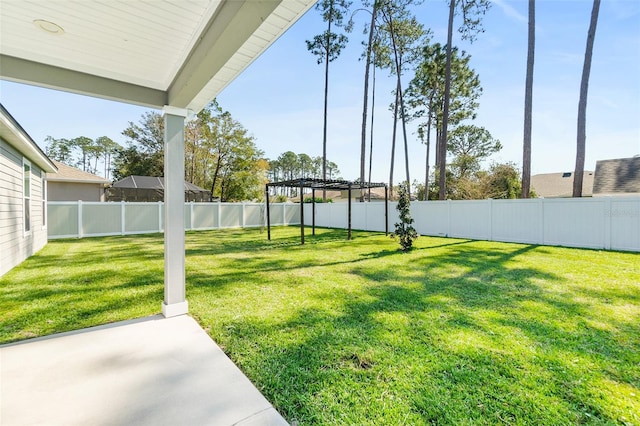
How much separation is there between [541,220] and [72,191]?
20769mm

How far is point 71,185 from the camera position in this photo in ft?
48.4

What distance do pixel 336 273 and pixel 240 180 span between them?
1670 cm

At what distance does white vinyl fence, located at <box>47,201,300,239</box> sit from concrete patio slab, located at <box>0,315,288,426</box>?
7.65 meters

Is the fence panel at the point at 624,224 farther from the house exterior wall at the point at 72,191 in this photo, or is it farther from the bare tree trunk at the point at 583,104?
the house exterior wall at the point at 72,191

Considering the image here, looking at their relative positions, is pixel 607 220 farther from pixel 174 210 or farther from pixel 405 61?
pixel 405 61

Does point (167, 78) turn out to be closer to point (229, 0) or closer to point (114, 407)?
point (229, 0)

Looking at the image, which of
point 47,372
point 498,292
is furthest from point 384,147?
point 47,372

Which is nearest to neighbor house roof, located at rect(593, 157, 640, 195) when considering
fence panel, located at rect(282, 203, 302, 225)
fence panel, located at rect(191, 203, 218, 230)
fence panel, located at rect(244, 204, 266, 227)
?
fence panel, located at rect(282, 203, 302, 225)

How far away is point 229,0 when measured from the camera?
1.59 metres

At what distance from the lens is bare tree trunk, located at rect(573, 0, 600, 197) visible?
7.58m

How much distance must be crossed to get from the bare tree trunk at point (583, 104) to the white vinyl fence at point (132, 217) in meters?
12.0

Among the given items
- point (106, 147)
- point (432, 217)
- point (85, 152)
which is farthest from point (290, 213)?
point (85, 152)

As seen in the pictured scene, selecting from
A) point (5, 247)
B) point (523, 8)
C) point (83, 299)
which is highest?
point (523, 8)

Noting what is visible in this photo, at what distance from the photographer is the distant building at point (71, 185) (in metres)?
13.9
